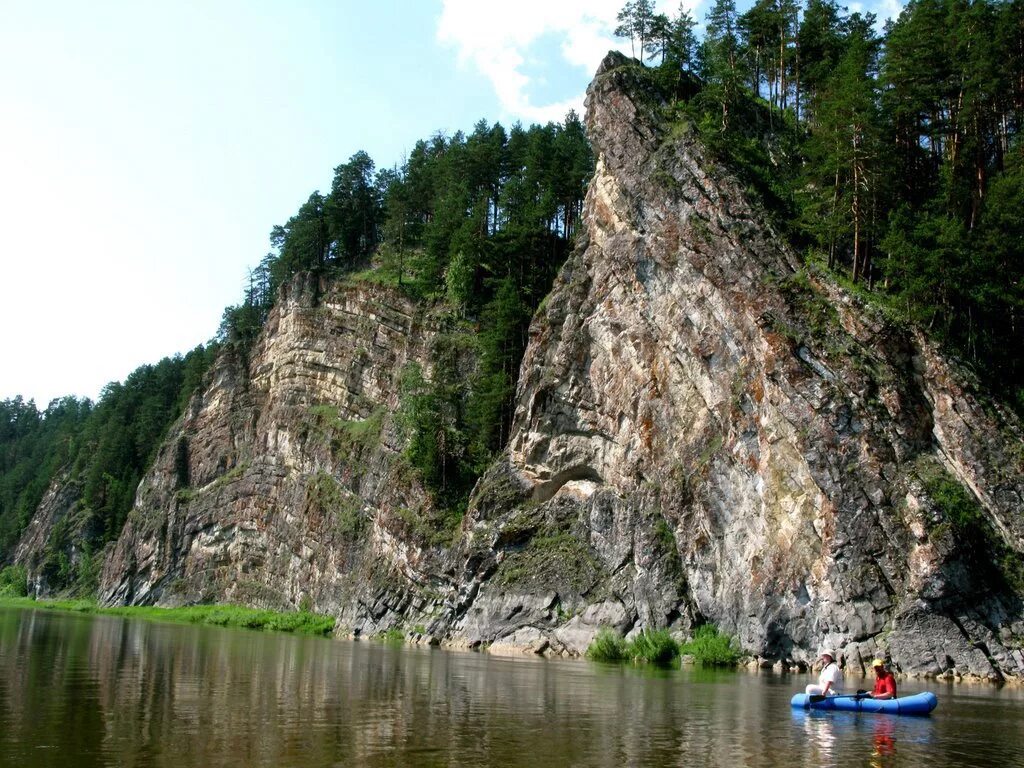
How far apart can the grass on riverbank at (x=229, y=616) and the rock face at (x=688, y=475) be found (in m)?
2.24

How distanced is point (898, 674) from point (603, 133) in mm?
34289

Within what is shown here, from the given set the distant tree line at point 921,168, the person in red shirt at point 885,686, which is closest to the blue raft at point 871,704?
the person in red shirt at point 885,686

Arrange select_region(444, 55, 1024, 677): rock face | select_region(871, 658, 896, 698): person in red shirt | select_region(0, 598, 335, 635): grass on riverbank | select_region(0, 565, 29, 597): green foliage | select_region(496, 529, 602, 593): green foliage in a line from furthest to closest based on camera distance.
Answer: select_region(0, 565, 29, 597): green foliage → select_region(0, 598, 335, 635): grass on riverbank → select_region(496, 529, 602, 593): green foliage → select_region(444, 55, 1024, 677): rock face → select_region(871, 658, 896, 698): person in red shirt

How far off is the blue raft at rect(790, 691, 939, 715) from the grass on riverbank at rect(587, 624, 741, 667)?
1393 centimetres

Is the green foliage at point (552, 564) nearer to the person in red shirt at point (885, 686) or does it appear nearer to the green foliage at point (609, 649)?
the green foliage at point (609, 649)

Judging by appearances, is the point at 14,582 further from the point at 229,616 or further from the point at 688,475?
the point at 688,475

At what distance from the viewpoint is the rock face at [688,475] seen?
32844 millimetres

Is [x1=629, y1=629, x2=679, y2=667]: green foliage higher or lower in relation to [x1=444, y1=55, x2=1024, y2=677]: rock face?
lower

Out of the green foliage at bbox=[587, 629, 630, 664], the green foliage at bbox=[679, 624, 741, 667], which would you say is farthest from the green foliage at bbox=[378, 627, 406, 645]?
the green foliage at bbox=[679, 624, 741, 667]

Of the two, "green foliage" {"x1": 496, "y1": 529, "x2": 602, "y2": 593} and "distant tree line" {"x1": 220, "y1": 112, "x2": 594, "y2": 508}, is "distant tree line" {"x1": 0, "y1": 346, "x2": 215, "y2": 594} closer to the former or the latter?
"distant tree line" {"x1": 220, "y1": 112, "x2": 594, "y2": 508}

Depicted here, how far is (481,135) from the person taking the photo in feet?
257

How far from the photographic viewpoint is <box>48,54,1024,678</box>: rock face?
32844 mm

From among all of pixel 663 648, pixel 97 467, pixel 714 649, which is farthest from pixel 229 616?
pixel 97 467

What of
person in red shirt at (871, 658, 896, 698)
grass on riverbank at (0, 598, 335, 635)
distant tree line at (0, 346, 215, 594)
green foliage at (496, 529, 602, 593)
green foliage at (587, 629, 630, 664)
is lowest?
grass on riverbank at (0, 598, 335, 635)
